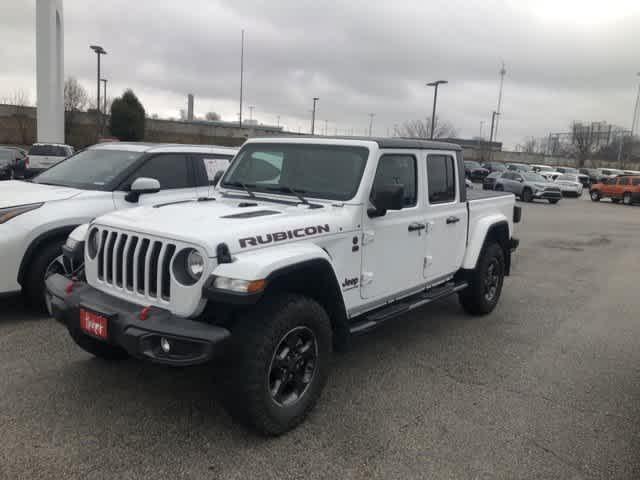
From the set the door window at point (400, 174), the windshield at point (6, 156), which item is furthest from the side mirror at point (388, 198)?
the windshield at point (6, 156)

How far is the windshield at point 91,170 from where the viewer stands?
5895 mm

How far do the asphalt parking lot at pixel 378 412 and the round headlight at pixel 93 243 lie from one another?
1.04 metres

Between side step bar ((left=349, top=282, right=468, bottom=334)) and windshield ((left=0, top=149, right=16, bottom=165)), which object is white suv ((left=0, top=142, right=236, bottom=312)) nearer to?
side step bar ((left=349, top=282, right=468, bottom=334))

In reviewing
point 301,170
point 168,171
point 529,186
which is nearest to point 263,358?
point 301,170

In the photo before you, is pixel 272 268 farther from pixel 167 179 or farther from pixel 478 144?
pixel 478 144

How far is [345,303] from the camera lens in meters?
3.83

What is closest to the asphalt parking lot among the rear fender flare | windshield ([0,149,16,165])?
the rear fender flare

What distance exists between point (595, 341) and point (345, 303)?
3.23 meters

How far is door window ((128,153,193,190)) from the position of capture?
610 cm

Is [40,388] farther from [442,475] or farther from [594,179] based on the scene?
[594,179]

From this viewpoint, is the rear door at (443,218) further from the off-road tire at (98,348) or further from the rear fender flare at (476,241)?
the off-road tire at (98,348)

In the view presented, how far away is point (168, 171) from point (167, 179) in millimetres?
105

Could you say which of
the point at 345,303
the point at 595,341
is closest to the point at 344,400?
the point at 345,303

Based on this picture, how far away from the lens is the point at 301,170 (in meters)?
4.32
